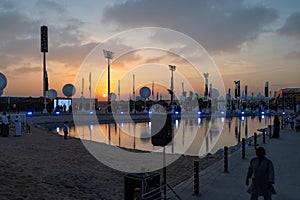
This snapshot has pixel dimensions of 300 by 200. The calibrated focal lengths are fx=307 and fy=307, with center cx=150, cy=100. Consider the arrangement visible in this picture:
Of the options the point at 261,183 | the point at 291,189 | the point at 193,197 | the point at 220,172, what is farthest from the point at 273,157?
the point at 261,183

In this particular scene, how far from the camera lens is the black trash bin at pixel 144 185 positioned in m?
7.09

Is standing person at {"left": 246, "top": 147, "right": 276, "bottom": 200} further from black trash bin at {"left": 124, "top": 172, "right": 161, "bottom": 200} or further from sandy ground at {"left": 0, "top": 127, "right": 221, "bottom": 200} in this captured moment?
sandy ground at {"left": 0, "top": 127, "right": 221, "bottom": 200}

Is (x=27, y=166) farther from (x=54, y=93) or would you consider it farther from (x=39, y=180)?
(x=54, y=93)

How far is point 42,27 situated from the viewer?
44.9 meters

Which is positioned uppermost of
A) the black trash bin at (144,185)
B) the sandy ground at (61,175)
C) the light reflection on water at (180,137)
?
the black trash bin at (144,185)

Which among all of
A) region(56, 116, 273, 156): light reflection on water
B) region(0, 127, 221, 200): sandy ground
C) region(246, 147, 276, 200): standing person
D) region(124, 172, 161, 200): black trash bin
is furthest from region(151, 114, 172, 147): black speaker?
region(56, 116, 273, 156): light reflection on water

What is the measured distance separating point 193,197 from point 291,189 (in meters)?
3.27

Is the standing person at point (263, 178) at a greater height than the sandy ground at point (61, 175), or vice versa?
the standing person at point (263, 178)

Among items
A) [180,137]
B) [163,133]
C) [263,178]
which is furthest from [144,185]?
[180,137]

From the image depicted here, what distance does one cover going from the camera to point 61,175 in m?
11.4

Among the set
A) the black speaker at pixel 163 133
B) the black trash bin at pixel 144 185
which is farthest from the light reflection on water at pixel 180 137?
the black trash bin at pixel 144 185

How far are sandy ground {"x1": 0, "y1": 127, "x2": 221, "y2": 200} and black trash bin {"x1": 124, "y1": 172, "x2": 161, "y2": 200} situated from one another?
2.06 meters

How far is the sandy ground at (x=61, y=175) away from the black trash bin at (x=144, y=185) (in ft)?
6.77

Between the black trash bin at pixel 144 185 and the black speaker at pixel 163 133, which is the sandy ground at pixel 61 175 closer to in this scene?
the black trash bin at pixel 144 185
